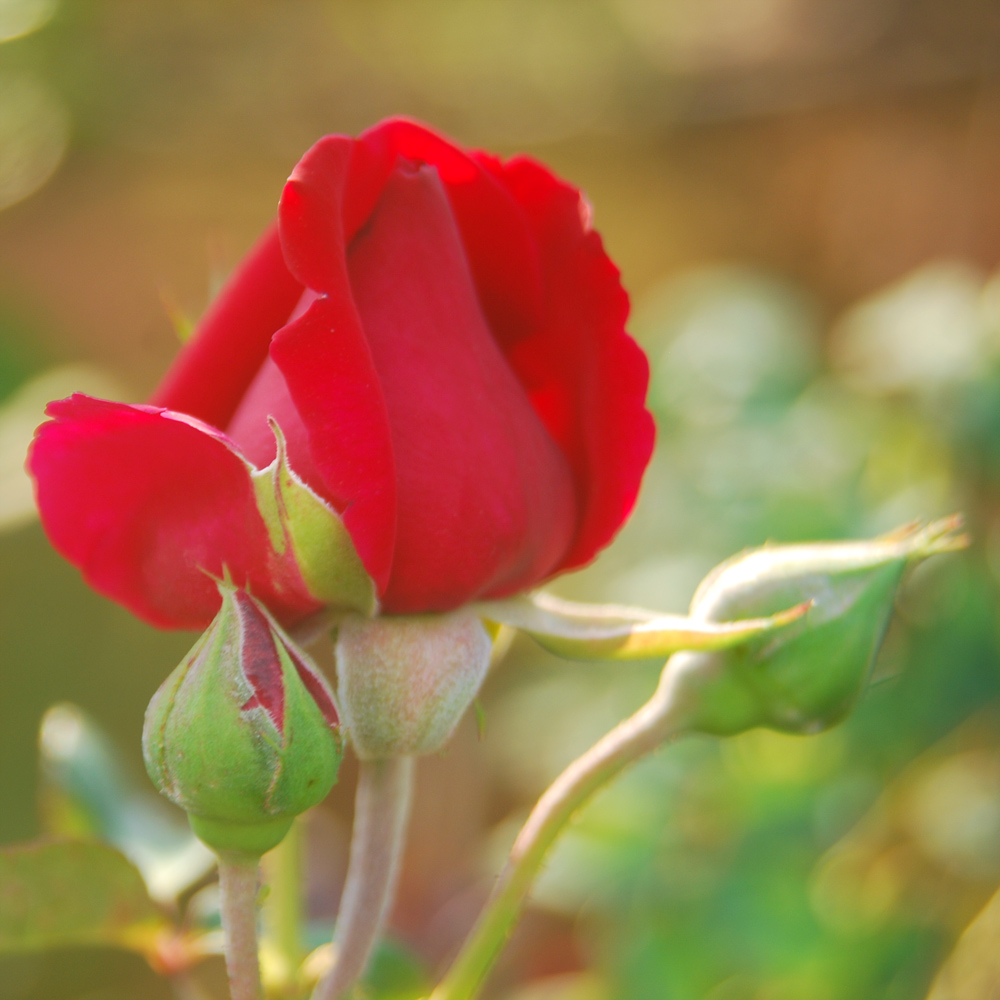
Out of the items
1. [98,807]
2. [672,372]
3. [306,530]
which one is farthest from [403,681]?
[672,372]

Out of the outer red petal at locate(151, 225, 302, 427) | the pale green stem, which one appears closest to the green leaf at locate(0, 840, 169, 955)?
the pale green stem

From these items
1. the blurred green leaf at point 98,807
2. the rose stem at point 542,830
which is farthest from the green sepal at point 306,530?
the blurred green leaf at point 98,807

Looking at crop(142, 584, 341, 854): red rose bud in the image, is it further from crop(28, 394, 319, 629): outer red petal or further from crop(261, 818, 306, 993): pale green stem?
crop(261, 818, 306, 993): pale green stem

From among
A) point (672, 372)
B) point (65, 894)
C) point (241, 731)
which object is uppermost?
point (241, 731)

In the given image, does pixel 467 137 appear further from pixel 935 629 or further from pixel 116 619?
pixel 935 629

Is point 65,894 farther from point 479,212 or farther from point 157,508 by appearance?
point 479,212
